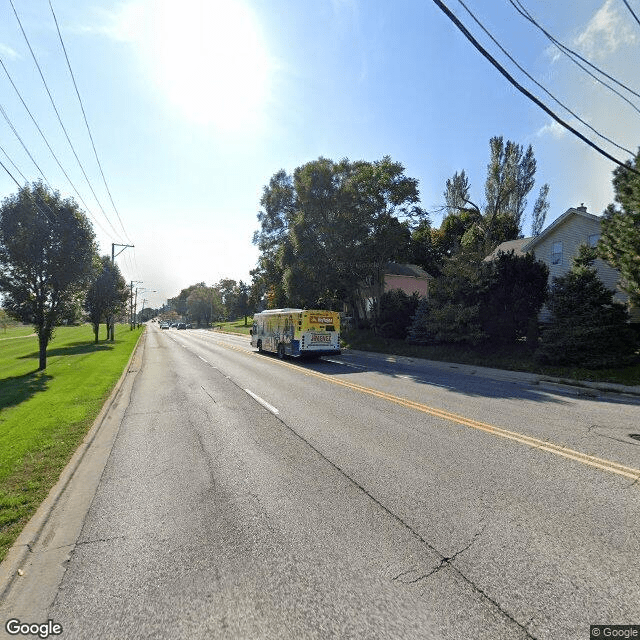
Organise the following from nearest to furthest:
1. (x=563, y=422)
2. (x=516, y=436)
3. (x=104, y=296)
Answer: (x=516, y=436) < (x=563, y=422) < (x=104, y=296)

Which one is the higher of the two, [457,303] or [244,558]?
[457,303]

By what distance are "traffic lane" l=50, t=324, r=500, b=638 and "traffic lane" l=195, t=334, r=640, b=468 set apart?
4456 mm

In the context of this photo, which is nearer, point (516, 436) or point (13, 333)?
point (516, 436)

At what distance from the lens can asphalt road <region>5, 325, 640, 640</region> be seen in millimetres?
2824

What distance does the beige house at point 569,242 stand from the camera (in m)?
25.4

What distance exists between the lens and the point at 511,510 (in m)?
4.32

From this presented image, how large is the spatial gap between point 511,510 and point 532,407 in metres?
6.25

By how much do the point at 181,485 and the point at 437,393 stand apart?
8.20 m

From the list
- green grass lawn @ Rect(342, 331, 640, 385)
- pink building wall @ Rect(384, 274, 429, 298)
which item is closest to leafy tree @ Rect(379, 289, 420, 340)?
green grass lawn @ Rect(342, 331, 640, 385)

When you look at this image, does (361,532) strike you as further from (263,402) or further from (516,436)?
(263,402)

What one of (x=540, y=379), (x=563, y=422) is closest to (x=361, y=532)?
(x=563, y=422)

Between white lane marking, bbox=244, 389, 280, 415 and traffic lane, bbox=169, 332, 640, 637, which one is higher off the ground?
traffic lane, bbox=169, 332, 640, 637

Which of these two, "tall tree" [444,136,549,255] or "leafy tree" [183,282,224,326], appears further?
"leafy tree" [183,282,224,326]

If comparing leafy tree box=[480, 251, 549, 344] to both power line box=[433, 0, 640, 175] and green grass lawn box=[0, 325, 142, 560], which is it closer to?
power line box=[433, 0, 640, 175]
